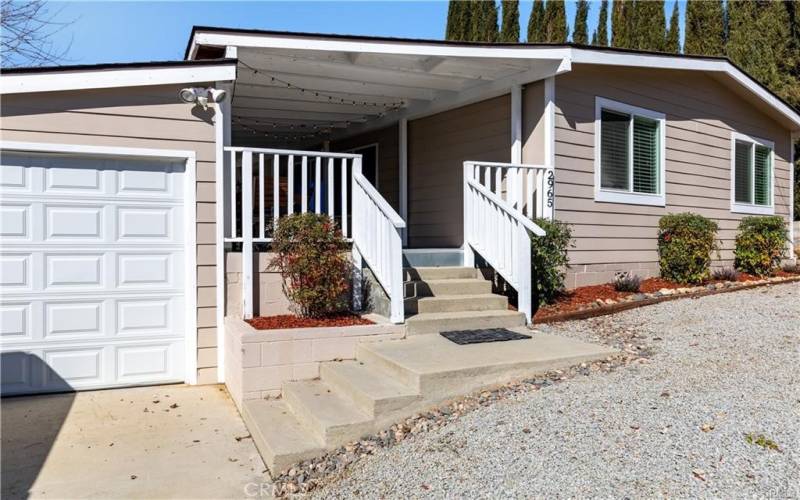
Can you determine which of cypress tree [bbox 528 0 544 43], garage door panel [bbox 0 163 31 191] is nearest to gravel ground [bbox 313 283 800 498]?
garage door panel [bbox 0 163 31 191]

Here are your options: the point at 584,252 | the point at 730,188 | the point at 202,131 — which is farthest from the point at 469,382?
the point at 730,188

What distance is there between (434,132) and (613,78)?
8.33 ft

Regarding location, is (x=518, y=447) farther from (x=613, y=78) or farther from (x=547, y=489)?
(x=613, y=78)

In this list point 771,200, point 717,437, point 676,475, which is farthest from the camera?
point 771,200

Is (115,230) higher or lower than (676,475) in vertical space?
higher

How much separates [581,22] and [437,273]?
646 inches

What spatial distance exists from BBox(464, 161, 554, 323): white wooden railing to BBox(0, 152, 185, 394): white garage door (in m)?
A: 3.08

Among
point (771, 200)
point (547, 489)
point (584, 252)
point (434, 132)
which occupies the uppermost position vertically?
point (434, 132)

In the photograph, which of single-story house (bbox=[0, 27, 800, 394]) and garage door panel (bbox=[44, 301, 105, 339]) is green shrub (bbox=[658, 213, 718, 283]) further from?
garage door panel (bbox=[44, 301, 105, 339])

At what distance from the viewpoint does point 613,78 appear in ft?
25.2

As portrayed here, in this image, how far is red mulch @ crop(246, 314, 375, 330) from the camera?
4973 millimetres

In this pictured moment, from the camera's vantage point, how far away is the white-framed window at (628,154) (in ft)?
24.8

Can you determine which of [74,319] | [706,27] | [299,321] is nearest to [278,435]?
[299,321]

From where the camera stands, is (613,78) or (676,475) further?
(613,78)
